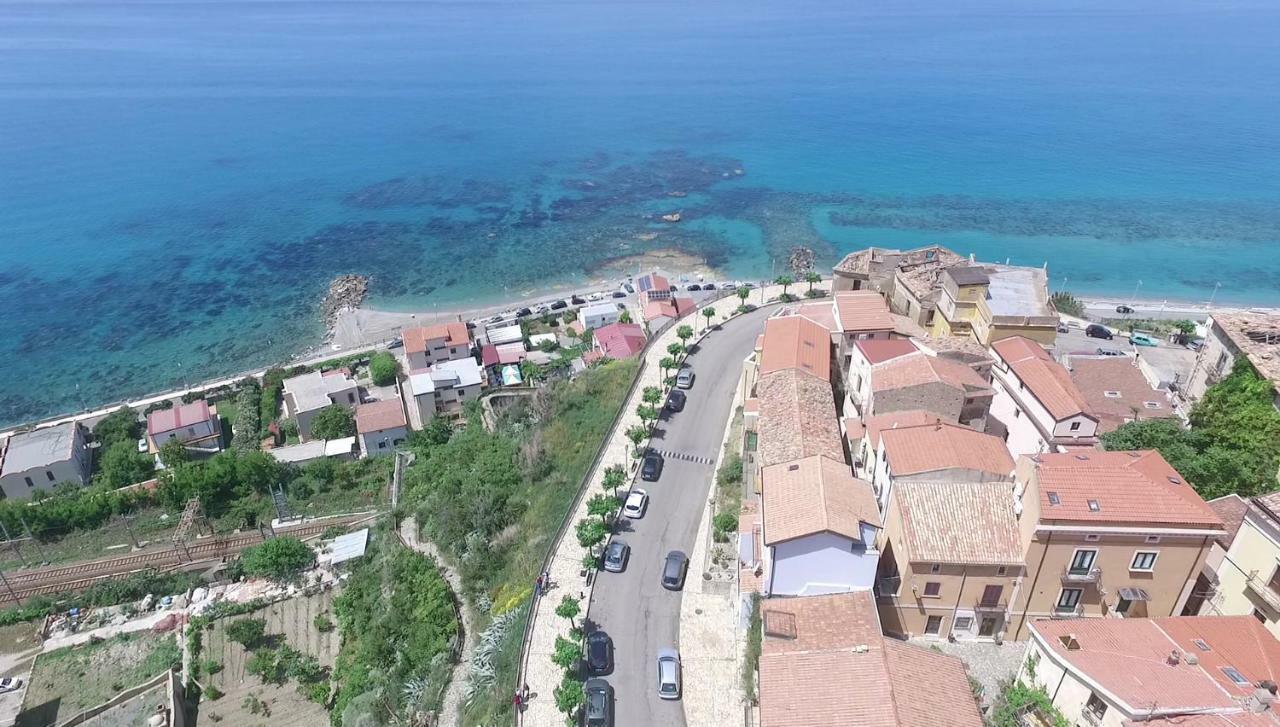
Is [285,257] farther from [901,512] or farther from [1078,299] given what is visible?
[1078,299]

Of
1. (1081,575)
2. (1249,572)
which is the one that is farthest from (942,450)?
(1249,572)

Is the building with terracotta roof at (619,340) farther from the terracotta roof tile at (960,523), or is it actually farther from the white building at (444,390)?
the terracotta roof tile at (960,523)

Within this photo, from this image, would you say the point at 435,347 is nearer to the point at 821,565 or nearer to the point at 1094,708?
the point at 821,565

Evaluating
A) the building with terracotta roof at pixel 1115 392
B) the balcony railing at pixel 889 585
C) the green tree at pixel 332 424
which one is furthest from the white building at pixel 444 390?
the building with terracotta roof at pixel 1115 392

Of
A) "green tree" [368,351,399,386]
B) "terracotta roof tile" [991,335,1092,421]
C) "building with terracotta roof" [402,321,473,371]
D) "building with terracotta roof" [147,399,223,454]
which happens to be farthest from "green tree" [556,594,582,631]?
"building with terracotta roof" [147,399,223,454]

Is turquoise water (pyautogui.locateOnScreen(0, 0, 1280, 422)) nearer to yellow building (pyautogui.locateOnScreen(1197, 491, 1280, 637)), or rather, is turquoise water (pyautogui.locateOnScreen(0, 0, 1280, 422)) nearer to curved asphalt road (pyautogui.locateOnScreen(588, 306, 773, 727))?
curved asphalt road (pyautogui.locateOnScreen(588, 306, 773, 727))

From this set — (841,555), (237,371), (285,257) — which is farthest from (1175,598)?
(285,257)
